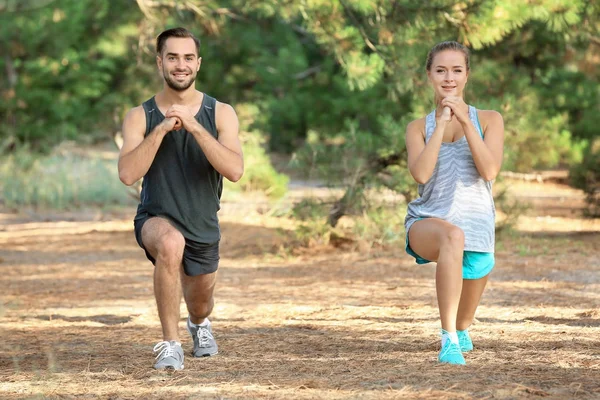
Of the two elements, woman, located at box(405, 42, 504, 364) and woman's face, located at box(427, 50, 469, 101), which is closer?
woman, located at box(405, 42, 504, 364)

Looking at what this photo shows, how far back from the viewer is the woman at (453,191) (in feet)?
14.4

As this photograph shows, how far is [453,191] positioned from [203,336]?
1469 mm

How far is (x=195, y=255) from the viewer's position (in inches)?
187

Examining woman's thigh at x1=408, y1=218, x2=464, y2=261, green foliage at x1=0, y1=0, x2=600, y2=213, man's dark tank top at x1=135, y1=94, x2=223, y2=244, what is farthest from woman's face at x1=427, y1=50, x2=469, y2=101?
green foliage at x1=0, y1=0, x2=600, y2=213

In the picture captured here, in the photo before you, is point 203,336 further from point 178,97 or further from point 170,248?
point 178,97

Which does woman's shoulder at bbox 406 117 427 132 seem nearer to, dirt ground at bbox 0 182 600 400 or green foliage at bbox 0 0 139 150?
dirt ground at bbox 0 182 600 400

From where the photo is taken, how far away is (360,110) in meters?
17.3

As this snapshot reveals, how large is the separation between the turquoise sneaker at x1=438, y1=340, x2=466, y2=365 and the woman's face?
45.6 inches

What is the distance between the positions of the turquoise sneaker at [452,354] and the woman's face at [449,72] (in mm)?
1157

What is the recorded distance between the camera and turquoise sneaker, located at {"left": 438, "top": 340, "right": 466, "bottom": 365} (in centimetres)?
437

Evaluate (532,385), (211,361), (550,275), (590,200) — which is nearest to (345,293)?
(550,275)

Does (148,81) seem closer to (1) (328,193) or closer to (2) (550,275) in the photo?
(1) (328,193)

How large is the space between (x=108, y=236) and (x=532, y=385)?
780 centimetres

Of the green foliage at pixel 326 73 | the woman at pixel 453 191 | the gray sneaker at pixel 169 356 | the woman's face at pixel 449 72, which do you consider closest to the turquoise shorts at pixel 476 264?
the woman at pixel 453 191
